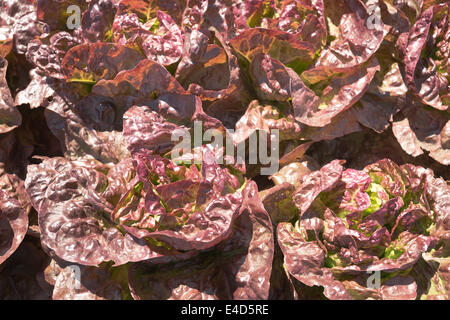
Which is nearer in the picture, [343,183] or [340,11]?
[343,183]

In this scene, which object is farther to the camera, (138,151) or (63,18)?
(63,18)

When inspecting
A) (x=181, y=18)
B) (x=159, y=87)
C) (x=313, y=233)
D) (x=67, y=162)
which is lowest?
(x=313, y=233)

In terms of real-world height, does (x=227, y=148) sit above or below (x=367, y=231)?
above

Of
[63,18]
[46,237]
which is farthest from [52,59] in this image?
[46,237]

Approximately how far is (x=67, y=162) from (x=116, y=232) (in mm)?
212

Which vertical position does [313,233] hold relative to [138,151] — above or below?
below

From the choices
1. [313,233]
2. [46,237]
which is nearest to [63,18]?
[46,237]

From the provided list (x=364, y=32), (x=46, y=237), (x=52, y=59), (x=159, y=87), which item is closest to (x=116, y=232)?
(x=46, y=237)

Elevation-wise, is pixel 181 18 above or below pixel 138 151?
above

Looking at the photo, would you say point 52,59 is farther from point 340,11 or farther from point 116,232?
point 340,11

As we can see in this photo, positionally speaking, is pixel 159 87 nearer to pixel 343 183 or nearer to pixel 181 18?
pixel 181 18

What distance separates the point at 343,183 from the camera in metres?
0.94

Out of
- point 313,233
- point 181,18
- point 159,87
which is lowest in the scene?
point 313,233

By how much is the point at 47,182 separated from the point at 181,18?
0.47 m
